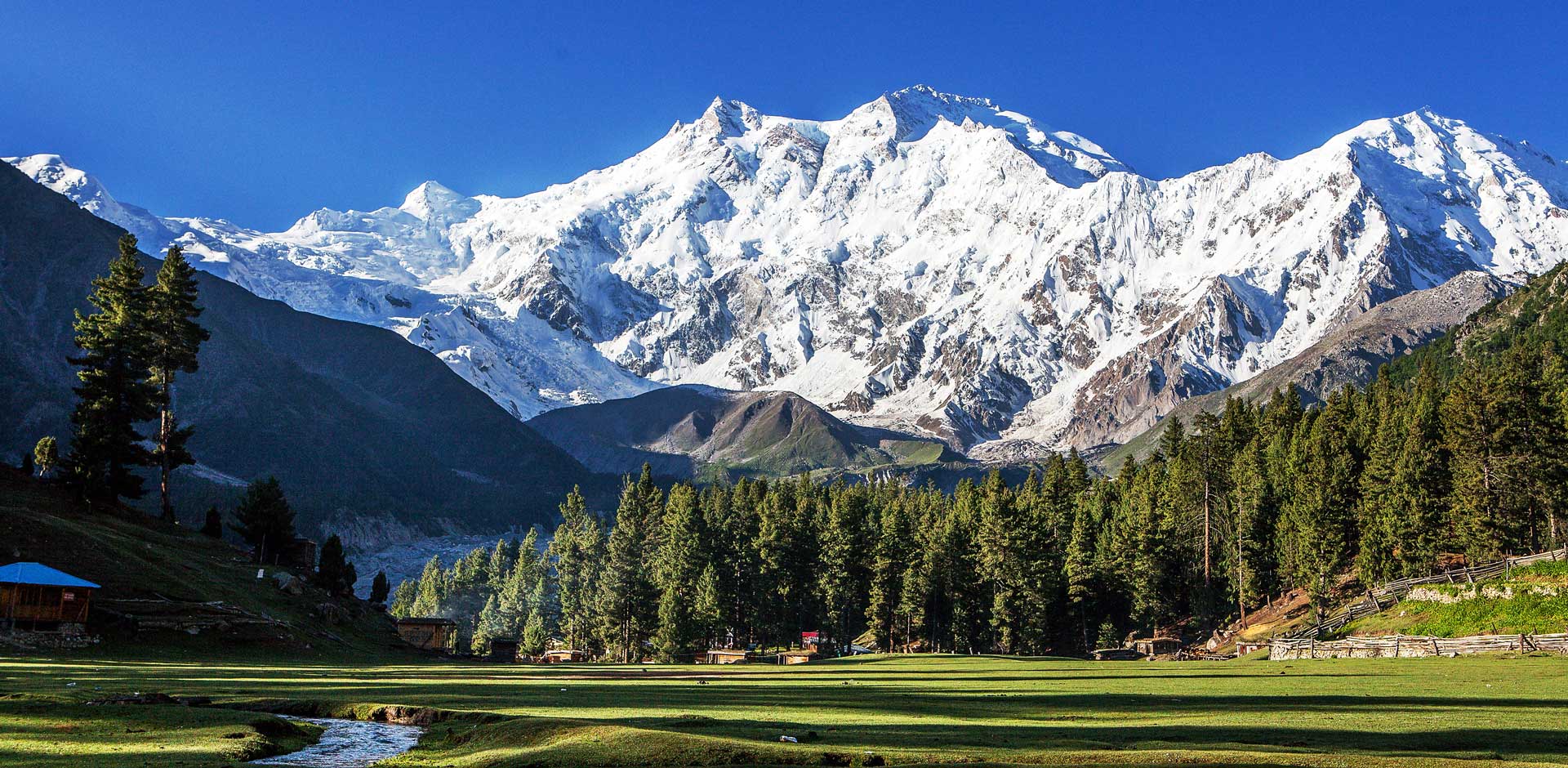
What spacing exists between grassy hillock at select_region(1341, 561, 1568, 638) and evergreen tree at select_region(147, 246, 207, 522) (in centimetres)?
8590

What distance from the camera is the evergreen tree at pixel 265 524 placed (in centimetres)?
9425

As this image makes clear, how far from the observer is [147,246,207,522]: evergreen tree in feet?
280

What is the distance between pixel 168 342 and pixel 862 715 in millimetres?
73611

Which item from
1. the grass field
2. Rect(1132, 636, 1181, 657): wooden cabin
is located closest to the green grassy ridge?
the grass field

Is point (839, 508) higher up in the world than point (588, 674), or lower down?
higher up

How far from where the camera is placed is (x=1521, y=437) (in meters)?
85.1

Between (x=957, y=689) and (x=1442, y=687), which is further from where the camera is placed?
(x=957, y=689)

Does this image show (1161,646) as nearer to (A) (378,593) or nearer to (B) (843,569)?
(B) (843,569)

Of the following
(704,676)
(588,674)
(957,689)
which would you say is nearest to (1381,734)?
(957,689)

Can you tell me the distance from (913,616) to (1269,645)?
3749 cm

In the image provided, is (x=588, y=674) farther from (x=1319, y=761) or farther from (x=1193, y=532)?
(x=1193, y=532)

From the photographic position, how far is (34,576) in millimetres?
56219

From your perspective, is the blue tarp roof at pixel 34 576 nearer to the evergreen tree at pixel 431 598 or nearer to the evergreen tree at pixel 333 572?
the evergreen tree at pixel 333 572

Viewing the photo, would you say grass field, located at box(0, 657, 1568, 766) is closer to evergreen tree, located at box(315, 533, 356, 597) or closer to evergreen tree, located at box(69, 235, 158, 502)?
evergreen tree, located at box(69, 235, 158, 502)
